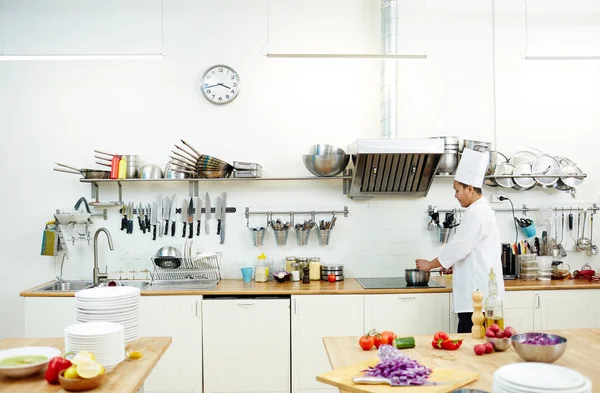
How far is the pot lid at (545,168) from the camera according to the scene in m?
5.65

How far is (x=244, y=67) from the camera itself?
5.74m

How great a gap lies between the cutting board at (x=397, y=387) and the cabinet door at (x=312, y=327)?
7.57ft

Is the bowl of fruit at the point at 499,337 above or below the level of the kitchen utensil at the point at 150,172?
below

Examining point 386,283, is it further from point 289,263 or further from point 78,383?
point 78,383

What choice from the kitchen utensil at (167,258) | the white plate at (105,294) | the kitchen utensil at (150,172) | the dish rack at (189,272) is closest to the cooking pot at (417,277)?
the dish rack at (189,272)

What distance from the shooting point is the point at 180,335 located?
4.96 metres

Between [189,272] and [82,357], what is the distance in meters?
2.90

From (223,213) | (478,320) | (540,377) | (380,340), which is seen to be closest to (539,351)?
(540,377)

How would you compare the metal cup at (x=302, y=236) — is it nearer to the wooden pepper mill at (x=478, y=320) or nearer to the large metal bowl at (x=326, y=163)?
the large metal bowl at (x=326, y=163)

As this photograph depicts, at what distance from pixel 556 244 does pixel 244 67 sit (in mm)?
3322

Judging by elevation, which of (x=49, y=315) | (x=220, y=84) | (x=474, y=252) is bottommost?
(x=49, y=315)

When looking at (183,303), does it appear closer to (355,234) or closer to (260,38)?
(355,234)

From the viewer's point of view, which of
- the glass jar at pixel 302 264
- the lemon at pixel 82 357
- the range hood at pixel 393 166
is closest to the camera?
the lemon at pixel 82 357

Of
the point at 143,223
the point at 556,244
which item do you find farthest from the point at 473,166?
the point at 143,223
